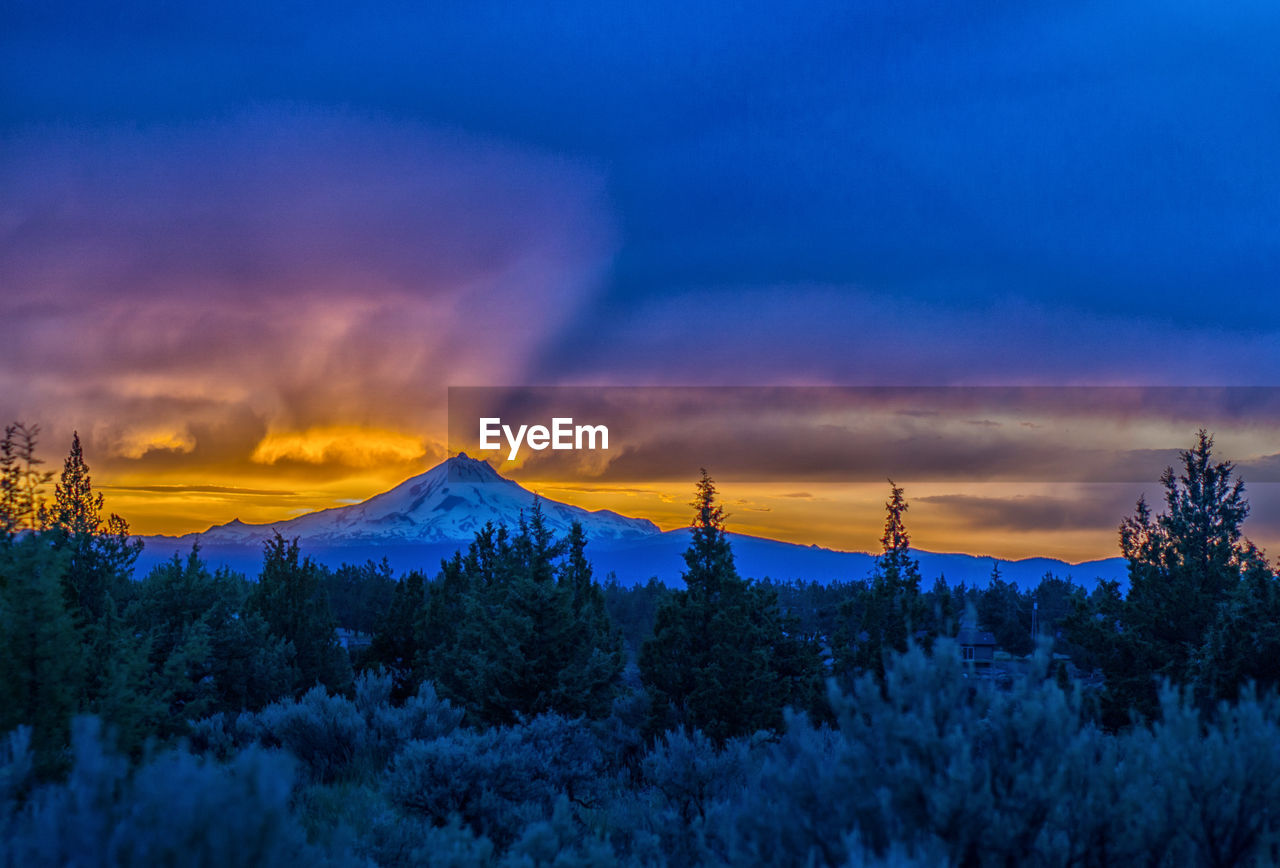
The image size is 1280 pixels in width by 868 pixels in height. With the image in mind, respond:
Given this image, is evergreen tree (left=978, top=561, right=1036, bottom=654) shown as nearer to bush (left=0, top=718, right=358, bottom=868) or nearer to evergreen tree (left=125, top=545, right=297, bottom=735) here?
evergreen tree (left=125, top=545, right=297, bottom=735)

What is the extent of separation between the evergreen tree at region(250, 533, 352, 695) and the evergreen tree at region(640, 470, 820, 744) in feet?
40.3

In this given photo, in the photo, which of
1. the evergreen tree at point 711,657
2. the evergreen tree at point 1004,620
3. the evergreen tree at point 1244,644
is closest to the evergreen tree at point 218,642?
the evergreen tree at point 711,657

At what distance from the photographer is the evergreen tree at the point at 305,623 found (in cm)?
2880

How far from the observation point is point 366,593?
74.1 metres

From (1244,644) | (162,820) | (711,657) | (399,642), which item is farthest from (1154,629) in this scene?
(399,642)

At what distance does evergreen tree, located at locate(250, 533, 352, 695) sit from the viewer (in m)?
28.8

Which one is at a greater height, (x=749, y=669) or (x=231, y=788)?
(x=231, y=788)

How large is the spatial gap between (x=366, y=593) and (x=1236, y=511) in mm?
59766

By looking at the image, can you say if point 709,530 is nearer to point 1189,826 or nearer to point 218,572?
point 218,572

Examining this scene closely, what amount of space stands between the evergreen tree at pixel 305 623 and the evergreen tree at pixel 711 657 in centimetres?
1227

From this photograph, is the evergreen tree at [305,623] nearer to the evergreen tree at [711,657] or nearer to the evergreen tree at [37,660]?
the evergreen tree at [711,657]

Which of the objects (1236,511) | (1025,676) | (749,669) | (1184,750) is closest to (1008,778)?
(1025,676)

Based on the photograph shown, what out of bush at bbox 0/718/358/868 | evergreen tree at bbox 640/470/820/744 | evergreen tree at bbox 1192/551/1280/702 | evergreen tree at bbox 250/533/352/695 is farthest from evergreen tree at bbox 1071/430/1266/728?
evergreen tree at bbox 250/533/352/695

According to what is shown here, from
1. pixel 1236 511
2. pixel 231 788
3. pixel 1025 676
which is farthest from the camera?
pixel 1236 511
